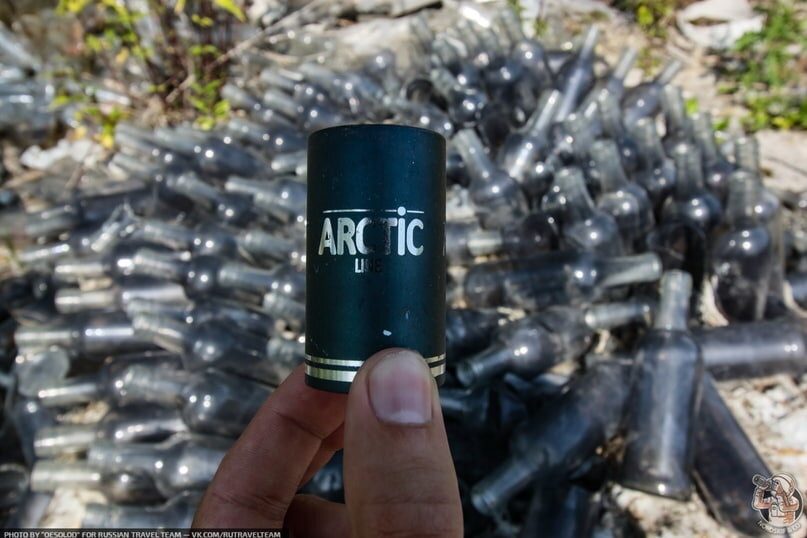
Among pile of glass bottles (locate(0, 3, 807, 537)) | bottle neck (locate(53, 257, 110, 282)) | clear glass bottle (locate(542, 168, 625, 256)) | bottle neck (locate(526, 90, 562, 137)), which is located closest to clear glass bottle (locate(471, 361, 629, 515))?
pile of glass bottles (locate(0, 3, 807, 537))

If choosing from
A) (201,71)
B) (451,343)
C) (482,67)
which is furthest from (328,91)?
(451,343)

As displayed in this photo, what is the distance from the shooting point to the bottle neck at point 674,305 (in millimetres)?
1670

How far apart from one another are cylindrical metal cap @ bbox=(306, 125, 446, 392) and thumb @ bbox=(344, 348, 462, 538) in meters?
0.06

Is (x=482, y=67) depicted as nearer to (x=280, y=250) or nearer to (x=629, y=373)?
(x=280, y=250)

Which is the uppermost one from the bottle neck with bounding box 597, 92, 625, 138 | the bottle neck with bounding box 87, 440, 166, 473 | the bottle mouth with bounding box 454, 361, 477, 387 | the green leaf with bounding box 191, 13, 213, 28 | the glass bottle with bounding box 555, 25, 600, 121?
the green leaf with bounding box 191, 13, 213, 28

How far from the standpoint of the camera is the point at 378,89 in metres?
3.13

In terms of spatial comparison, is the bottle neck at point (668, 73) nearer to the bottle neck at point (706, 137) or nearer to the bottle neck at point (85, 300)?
the bottle neck at point (706, 137)

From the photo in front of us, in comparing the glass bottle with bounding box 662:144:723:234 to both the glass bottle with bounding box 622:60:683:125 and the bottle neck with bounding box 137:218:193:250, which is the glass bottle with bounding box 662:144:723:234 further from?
the bottle neck with bounding box 137:218:193:250

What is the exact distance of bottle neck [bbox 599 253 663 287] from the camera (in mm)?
1870

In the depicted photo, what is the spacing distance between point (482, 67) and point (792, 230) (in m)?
1.64

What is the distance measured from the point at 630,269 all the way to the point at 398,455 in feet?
4.37

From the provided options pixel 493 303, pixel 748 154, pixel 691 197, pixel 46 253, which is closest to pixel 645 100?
pixel 748 154

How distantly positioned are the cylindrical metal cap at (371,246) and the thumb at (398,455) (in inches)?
2.3

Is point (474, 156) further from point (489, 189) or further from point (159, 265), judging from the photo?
point (159, 265)
